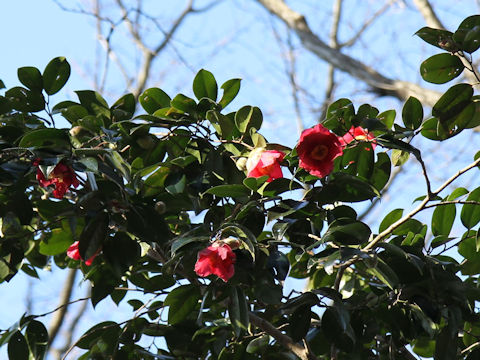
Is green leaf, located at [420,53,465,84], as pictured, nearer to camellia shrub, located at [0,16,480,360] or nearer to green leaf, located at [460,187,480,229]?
camellia shrub, located at [0,16,480,360]

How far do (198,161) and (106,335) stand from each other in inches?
12.5

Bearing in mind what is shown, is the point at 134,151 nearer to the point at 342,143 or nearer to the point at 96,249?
the point at 96,249

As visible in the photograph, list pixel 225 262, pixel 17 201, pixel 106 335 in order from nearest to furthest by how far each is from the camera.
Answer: pixel 225 262
pixel 17 201
pixel 106 335

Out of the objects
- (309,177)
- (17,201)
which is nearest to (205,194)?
(309,177)

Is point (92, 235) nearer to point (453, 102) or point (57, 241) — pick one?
point (57, 241)

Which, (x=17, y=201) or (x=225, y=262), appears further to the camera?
(x=17, y=201)

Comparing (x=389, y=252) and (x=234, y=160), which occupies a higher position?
(x=234, y=160)

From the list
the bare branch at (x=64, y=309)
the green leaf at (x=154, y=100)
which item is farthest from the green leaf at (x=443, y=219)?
the bare branch at (x=64, y=309)

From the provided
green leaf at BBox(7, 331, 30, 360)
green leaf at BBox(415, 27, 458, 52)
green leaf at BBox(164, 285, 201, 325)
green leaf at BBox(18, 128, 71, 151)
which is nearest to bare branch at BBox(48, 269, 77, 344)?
green leaf at BBox(7, 331, 30, 360)

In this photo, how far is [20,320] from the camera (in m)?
1.08

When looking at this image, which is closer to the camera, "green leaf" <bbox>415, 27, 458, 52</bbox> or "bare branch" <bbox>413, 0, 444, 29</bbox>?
"green leaf" <bbox>415, 27, 458, 52</bbox>

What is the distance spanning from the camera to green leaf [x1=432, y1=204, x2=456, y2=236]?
1.06 m

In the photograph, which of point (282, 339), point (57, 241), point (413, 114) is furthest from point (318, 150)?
point (57, 241)

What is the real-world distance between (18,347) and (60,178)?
0.33 meters
